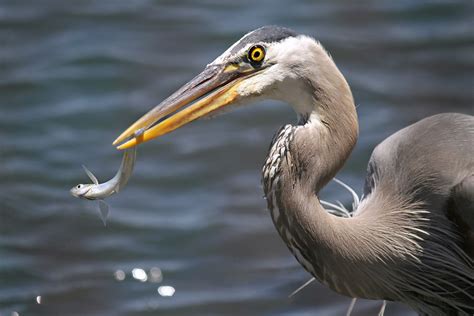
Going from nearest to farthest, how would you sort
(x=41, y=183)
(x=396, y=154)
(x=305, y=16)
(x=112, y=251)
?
(x=396, y=154) → (x=112, y=251) → (x=41, y=183) → (x=305, y=16)

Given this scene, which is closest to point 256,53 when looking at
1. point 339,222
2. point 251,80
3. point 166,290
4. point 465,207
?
point 251,80

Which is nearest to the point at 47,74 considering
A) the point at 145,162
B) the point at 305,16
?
the point at 145,162

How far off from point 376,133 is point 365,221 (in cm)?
283

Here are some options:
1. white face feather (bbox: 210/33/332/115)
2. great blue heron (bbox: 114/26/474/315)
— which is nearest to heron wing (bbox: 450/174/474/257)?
great blue heron (bbox: 114/26/474/315)

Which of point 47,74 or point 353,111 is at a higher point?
point 47,74

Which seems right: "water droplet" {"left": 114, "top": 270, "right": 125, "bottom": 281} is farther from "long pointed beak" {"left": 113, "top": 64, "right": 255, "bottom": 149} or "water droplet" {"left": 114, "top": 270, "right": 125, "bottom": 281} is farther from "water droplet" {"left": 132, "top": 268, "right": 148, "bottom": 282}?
"long pointed beak" {"left": 113, "top": 64, "right": 255, "bottom": 149}

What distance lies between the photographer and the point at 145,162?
6.84 meters

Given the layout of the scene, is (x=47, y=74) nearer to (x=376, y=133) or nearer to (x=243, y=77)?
(x=376, y=133)

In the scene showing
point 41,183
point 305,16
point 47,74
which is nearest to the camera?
point 41,183

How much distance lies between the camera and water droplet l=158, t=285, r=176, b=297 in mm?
5492

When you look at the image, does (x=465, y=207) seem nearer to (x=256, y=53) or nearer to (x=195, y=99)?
(x=256, y=53)

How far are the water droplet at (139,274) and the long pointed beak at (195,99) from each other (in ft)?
6.53

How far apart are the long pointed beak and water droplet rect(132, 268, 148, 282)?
6.53ft

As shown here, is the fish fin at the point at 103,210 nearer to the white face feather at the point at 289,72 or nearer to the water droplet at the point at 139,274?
the white face feather at the point at 289,72
